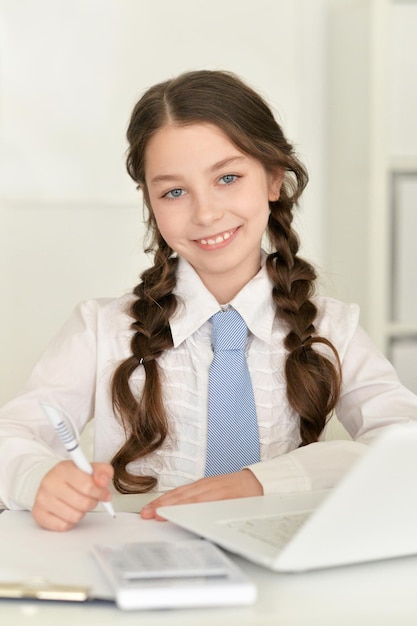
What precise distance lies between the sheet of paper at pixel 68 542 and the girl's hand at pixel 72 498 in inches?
0.5

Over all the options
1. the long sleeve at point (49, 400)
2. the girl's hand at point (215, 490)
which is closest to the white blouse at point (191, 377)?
the long sleeve at point (49, 400)

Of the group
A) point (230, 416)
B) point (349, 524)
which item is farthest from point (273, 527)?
point (230, 416)

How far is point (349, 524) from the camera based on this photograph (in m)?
0.92

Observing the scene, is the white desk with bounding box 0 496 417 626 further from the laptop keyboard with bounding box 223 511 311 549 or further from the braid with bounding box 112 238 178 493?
the braid with bounding box 112 238 178 493

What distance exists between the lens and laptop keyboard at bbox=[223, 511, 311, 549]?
102 centimetres

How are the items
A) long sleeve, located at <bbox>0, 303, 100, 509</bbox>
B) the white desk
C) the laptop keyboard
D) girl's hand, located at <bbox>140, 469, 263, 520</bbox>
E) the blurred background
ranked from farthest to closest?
the blurred background < long sleeve, located at <bbox>0, 303, 100, 509</bbox> < girl's hand, located at <bbox>140, 469, 263, 520</bbox> < the laptop keyboard < the white desk

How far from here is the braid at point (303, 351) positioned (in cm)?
180

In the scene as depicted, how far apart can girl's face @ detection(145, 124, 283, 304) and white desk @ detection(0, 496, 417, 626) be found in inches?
34.7

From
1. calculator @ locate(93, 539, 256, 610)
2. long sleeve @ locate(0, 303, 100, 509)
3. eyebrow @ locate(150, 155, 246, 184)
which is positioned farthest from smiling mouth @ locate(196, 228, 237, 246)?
calculator @ locate(93, 539, 256, 610)

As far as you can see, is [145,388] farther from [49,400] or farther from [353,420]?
[353,420]

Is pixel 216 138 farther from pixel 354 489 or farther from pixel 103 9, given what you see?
pixel 103 9

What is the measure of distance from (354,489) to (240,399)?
34.1 inches

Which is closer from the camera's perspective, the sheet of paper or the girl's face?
the sheet of paper

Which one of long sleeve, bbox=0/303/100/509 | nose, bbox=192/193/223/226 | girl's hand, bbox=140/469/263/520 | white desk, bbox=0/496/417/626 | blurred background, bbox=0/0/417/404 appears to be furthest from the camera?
blurred background, bbox=0/0/417/404
